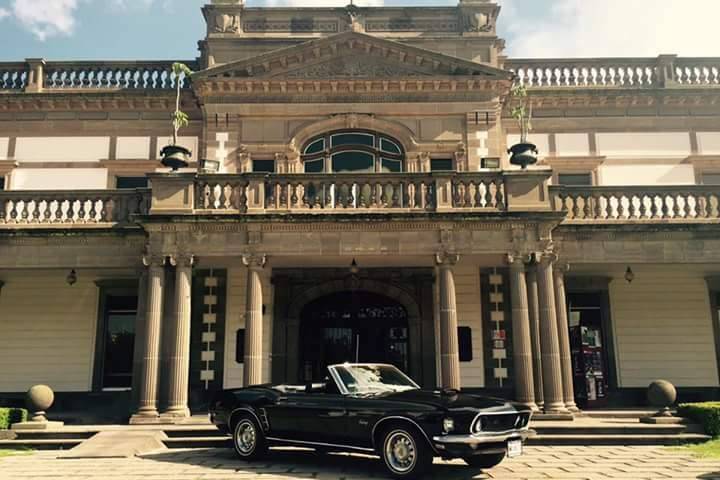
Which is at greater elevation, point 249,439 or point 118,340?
point 118,340

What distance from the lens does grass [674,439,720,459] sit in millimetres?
10484

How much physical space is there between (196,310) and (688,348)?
13.6m

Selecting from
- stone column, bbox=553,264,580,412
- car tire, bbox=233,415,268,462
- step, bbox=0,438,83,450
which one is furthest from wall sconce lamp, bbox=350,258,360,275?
step, bbox=0,438,83,450

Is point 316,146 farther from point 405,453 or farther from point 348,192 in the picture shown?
point 405,453

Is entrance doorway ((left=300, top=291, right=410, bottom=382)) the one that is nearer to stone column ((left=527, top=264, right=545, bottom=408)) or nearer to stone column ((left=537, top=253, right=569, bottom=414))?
stone column ((left=527, top=264, right=545, bottom=408))

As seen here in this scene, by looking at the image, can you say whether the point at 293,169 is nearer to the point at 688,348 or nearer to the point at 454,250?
the point at 454,250

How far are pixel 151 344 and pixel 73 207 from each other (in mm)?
4377

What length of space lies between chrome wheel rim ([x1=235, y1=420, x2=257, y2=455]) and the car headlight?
338 centimetres

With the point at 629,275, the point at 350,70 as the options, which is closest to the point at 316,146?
the point at 350,70

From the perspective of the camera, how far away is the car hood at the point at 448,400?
830cm

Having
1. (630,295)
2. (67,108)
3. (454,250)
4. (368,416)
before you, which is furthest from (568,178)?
(67,108)

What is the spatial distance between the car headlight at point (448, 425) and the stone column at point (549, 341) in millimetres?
6174

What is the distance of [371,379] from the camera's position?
31.8 feet

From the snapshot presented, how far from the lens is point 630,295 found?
17.8 m
